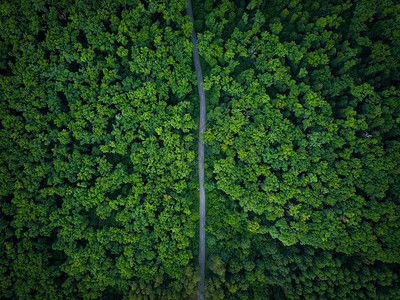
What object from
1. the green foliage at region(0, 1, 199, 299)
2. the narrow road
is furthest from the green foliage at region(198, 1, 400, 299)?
the green foliage at region(0, 1, 199, 299)

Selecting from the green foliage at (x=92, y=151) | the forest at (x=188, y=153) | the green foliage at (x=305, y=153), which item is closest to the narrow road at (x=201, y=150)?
the forest at (x=188, y=153)

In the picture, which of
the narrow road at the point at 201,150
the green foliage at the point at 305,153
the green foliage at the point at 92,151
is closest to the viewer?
the green foliage at the point at 92,151

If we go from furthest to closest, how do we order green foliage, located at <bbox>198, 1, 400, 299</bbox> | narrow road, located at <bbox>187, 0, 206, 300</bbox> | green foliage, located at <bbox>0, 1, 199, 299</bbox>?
1. narrow road, located at <bbox>187, 0, 206, 300</bbox>
2. green foliage, located at <bbox>198, 1, 400, 299</bbox>
3. green foliage, located at <bbox>0, 1, 199, 299</bbox>

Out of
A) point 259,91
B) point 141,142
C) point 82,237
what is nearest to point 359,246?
point 259,91

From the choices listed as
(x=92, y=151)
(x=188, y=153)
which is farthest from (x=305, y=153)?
(x=92, y=151)

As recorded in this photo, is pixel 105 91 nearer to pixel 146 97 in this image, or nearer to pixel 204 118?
pixel 146 97

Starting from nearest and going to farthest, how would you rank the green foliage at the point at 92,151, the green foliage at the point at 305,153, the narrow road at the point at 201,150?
the green foliage at the point at 92,151
the green foliage at the point at 305,153
the narrow road at the point at 201,150

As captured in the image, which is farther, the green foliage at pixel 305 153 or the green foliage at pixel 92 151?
the green foliage at pixel 305 153

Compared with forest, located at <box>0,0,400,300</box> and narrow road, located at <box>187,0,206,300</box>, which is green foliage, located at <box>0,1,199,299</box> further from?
narrow road, located at <box>187,0,206,300</box>

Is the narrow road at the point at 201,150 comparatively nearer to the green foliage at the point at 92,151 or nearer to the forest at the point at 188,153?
the forest at the point at 188,153
